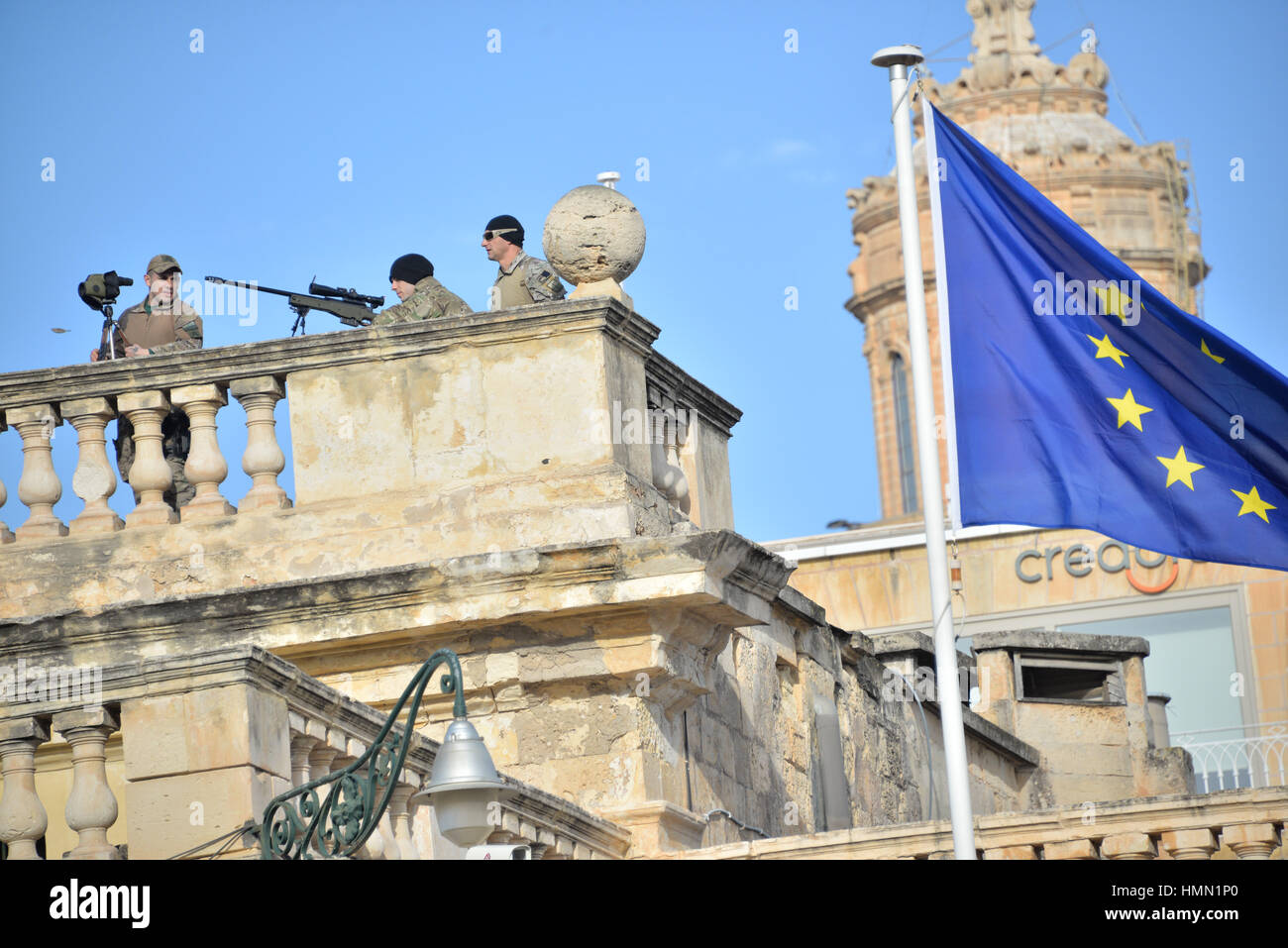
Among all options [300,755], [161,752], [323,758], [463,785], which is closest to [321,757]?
[323,758]

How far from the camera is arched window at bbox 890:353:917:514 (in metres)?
61.7

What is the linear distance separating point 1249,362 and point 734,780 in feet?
12.7

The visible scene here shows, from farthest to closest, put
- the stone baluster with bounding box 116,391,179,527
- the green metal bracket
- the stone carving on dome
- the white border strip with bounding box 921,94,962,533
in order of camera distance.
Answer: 1. the stone carving on dome
2. the stone baluster with bounding box 116,391,179,527
3. the white border strip with bounding box 921,94,962,533
4. the green metal bracket

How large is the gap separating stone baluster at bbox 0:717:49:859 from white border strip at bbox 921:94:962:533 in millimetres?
3830

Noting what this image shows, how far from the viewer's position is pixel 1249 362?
11.8m

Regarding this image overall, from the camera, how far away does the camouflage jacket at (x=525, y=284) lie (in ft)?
46.5

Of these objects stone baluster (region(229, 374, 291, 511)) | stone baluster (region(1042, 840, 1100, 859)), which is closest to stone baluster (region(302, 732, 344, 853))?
stone baluster (region(229, 374, 291, 511))

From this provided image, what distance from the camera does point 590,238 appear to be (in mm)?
13852

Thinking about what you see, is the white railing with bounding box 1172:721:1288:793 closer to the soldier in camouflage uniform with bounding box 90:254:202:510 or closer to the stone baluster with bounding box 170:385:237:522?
the soldier in camouflage uniform with bounding box 90:254:202:510

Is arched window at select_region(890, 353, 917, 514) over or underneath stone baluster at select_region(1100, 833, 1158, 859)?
over

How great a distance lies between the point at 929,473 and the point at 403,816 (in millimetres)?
2550
